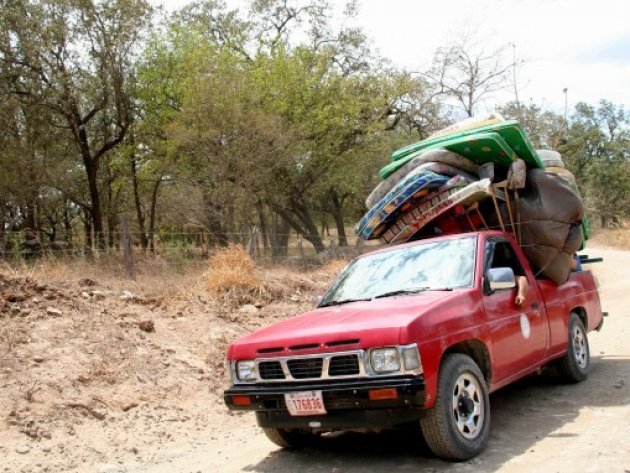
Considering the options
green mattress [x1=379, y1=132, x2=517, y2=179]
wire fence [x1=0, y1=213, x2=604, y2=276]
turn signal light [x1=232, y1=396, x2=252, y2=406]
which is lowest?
turn signal light [x1=232, y1=396, x2=252, y2=406]

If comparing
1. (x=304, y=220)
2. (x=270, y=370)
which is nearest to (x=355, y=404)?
(x=270, y=370)

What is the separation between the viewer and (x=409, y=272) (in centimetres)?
591

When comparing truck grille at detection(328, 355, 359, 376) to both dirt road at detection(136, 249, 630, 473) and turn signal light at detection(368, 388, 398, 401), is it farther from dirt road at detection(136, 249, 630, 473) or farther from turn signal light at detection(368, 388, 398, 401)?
dirt road at detection(136, 249, 630, 473)

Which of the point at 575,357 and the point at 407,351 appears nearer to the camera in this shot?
the point at 407,351

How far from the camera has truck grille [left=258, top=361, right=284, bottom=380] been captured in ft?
16.2

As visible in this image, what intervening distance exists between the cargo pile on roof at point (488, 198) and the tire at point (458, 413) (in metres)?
2.30

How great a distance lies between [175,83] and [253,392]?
773 inches

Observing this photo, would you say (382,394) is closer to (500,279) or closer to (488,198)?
(500,279)

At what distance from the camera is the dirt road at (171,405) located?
5.01 m

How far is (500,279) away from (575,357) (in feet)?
7.26

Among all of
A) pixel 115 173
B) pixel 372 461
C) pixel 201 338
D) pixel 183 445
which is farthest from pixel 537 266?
pixel 115 173

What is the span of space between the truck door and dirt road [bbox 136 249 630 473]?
0.50m

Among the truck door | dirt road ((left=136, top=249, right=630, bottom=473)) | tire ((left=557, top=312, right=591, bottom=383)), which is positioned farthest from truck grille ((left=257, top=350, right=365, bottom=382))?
tire ((left=557, top=312, right=591, bottom=383))

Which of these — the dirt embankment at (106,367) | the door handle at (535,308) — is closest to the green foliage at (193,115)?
the dirt embankment at (106,367)
